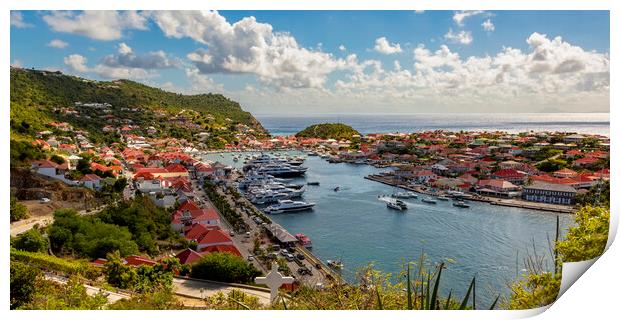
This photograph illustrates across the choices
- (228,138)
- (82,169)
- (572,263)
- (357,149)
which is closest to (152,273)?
(572,263)

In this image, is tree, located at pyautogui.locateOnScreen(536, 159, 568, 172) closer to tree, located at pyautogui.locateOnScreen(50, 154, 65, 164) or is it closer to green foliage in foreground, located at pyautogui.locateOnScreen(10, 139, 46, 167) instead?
tree, located at pyautogui.locateOnScreen(50, 154, 65, 164)

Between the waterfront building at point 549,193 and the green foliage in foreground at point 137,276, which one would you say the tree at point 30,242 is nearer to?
the green foliage in foreground at point 137,276

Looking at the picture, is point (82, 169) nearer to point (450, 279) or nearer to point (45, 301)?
point (45, 301)

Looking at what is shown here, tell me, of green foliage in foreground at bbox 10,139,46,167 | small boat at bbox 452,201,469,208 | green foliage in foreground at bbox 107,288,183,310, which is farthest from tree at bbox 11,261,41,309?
small boat at bbox 452,201,469,208

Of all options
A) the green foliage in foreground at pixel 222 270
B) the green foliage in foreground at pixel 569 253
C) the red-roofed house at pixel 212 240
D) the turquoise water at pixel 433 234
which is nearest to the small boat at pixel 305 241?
the turquoise water at pixel 433 234

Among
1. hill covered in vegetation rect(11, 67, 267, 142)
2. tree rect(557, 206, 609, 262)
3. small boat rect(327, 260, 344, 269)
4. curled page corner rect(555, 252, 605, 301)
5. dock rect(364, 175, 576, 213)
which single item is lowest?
small boat rect(327, 260, 344, 269)

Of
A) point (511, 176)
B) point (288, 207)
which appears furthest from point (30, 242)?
point (511, 176)

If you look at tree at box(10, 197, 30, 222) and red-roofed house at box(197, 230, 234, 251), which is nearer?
tree at box(10, 197, 30, 222)
